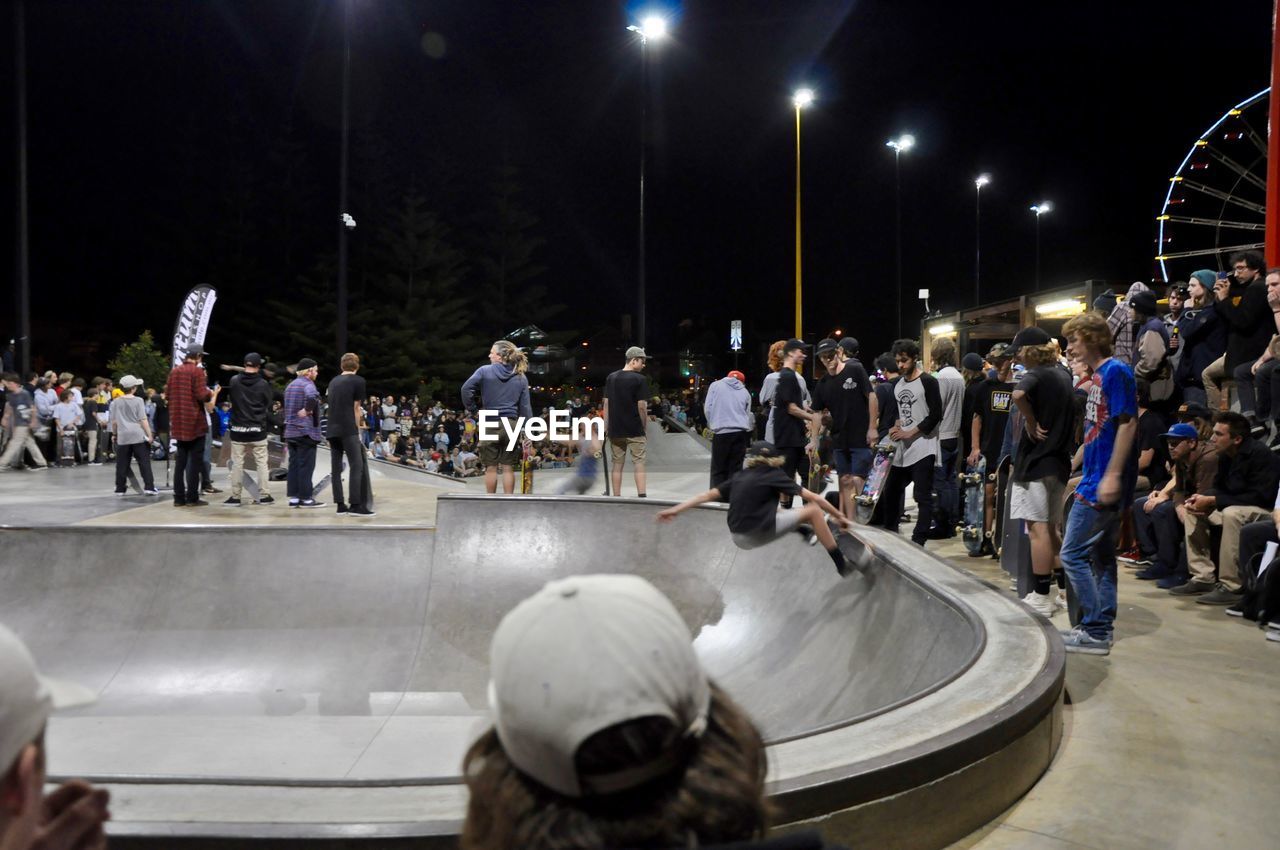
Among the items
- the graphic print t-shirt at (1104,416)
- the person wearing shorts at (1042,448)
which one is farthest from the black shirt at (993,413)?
the graphic print t-shirt at (1104,416)

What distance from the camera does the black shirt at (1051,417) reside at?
202 inches

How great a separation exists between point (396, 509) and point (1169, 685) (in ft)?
27.5

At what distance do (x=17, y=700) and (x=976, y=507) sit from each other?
8.49 metres

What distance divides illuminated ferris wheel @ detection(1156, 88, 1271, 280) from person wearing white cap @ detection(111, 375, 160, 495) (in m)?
22.7

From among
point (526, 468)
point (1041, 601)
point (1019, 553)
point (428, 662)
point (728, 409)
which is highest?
point (728, 409)

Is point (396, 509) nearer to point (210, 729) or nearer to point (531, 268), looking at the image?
point (210, 729)

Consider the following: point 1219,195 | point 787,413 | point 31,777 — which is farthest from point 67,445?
point 1219,195

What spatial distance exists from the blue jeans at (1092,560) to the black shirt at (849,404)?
336 cm

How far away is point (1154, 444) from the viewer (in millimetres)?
7742

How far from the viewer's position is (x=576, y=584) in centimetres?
104

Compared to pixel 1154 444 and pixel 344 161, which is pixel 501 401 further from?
pixel 344 161

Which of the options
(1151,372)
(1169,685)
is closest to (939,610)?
(1169,685)

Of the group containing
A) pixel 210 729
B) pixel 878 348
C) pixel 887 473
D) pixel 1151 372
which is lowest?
pixel 210 729

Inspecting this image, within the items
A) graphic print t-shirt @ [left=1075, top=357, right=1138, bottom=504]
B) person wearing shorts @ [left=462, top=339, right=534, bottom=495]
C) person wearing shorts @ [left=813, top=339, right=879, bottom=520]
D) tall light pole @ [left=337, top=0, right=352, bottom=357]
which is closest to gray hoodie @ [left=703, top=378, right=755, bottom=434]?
person wearing shorts @ [left=813, top=339, right=879, bottom=520]
